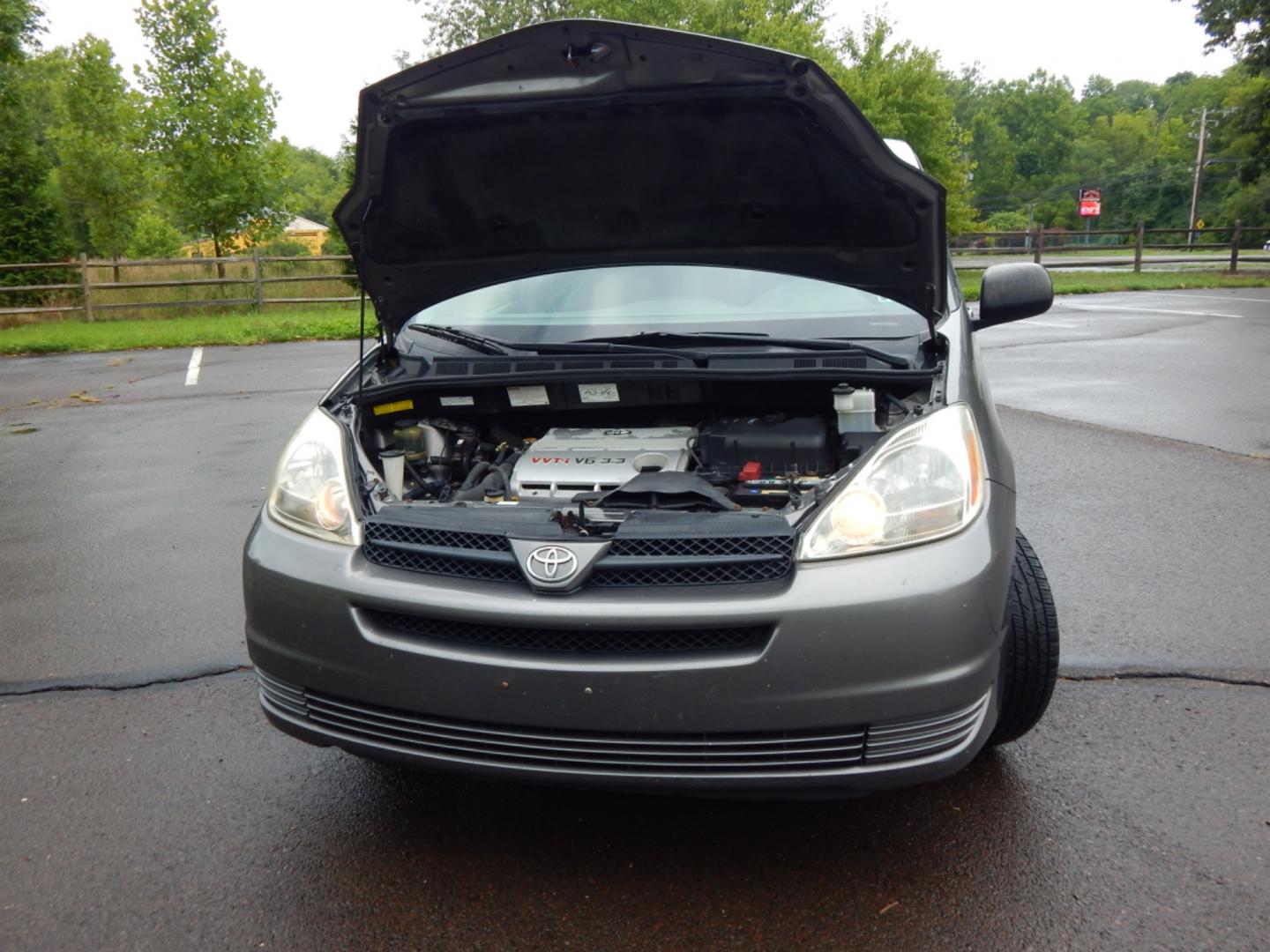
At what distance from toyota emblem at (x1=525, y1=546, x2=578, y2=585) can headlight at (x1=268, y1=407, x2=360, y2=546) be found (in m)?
0.47

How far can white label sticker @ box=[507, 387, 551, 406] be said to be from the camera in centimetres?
315

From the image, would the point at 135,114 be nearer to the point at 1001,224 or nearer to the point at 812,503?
the point at 812,503

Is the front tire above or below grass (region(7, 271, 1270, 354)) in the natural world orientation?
above

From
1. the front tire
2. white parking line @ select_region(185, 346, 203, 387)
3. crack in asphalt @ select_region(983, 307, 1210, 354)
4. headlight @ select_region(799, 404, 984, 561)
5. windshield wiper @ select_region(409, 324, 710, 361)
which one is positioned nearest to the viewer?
headlight @ select_region(799, 404, 984, 561)

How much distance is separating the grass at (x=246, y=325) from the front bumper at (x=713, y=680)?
13.6 m

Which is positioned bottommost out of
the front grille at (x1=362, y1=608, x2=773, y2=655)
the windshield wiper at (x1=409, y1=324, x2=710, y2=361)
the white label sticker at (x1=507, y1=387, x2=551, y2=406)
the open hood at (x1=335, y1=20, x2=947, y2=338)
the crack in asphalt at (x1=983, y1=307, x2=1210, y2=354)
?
the crack in asphalt at (x1=983, y1=307, x2=1210, y2=354)

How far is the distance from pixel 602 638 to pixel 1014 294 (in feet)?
6.45

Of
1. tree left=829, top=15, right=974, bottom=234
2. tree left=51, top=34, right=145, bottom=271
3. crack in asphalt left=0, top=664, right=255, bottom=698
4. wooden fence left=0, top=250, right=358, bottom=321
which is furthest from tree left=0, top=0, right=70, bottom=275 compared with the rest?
crack in asphalt left=0, top=664, right=255, bottom=698

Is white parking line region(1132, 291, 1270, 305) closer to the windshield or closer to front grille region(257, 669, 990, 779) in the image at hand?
the windshield

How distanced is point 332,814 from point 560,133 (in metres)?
1.92

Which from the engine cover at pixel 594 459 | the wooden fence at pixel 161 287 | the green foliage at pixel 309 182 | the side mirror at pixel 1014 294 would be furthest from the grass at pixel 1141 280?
the engine cover at pixel 594 459

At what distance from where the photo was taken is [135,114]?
2064 centimetres

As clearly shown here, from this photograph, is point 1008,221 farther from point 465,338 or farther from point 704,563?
point 704,563

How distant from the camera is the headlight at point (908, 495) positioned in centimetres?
217
